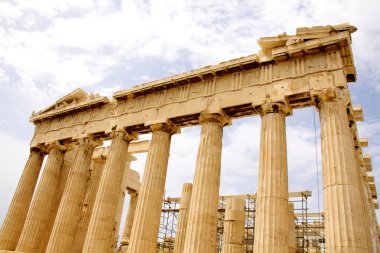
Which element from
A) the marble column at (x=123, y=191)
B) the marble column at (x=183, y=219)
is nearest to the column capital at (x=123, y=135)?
the marble column at (x=183, y=219)

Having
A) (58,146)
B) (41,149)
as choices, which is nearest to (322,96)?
(58,146)

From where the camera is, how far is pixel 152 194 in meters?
16.3

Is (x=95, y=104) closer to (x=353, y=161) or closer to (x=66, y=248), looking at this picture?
(x=66, y=248)

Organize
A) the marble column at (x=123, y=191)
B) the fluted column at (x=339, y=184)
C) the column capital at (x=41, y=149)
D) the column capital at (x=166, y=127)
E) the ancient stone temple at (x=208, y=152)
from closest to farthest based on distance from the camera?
the fluted column at (x=339, y=184), the ancient stone temple at (x=208, y=152), the column capital at (x=166, y=127), the column capital at (x=41, y=149), the marble column at (x=123, y=191)

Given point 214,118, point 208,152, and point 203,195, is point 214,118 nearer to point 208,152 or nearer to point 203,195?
point 208,152

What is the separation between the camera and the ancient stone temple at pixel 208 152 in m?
12.3

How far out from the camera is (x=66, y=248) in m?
18.5

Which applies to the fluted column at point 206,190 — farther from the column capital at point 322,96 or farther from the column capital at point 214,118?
the column capital at point 322,96

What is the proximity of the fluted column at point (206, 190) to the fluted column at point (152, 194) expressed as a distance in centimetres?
228

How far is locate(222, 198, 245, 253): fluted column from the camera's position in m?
19.8

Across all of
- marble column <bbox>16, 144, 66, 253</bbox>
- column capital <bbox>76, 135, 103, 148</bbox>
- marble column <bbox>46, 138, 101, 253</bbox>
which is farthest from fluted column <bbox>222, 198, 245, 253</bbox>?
marble column <bbox>16, 144, 66, 253</bbox>

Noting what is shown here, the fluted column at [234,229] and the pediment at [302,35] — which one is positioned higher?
the pediment at [302,35]

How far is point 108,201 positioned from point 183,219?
7745 millimetres

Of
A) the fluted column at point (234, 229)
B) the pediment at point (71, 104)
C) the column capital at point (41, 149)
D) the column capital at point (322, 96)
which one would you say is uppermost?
the pediment at point (71, 104)
